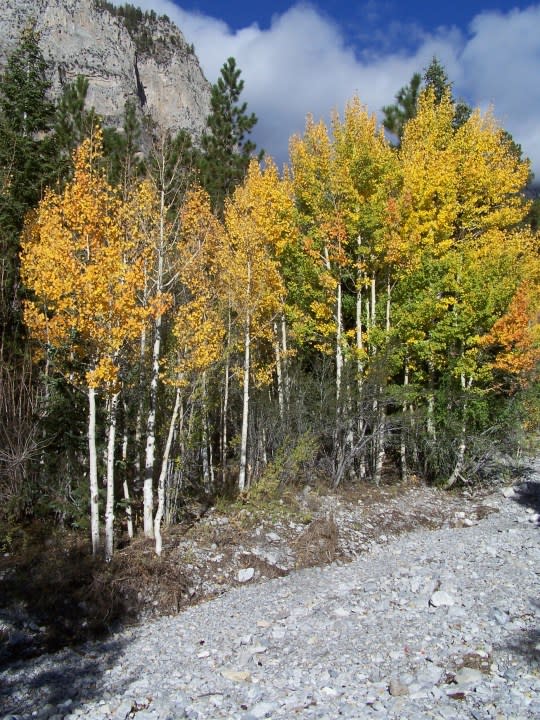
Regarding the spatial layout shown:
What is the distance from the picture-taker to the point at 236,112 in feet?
70.1

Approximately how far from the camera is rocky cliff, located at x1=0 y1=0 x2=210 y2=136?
68500 mm

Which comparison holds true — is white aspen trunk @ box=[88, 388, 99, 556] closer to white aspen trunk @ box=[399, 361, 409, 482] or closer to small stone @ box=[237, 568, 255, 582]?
small stone @ box=[237, 568, 255, 582]

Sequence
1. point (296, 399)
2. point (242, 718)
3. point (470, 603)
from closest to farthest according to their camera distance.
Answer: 1. point (242, 718)
2. point (470, 603)
3. point (296, 399)

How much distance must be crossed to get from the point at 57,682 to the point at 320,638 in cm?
358

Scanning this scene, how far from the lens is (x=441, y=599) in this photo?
27.6ft

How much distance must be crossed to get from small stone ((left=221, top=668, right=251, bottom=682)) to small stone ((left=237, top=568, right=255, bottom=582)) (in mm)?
3337

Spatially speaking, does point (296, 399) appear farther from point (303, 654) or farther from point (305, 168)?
point (303, 654)

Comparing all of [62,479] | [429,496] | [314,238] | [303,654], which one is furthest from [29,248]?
[429,496]

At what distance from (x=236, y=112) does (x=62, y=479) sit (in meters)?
16.3

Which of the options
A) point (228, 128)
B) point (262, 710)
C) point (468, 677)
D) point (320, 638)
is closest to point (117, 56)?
point (228, 128)

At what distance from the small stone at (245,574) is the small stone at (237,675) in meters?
3.34

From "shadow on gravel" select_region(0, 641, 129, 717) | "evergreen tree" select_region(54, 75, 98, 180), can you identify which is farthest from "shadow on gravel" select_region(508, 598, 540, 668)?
"evergreen tree" select_region(54, 75, 98, 180)

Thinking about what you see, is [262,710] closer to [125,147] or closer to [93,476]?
[93,476]

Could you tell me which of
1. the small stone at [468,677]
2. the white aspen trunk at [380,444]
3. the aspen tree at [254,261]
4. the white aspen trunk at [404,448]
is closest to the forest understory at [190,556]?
the white aspen trunk at [380,444]
